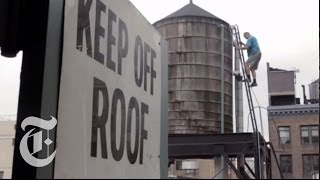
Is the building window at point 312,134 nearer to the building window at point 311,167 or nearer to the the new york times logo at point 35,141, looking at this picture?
the building window at point 311,167

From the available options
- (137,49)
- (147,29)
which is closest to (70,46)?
(137,49)

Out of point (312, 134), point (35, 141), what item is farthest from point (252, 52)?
point (35, 141)

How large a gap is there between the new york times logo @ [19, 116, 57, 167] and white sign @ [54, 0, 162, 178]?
0.08 metres

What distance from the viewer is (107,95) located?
4.19 ft

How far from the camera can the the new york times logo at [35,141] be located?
3.93 ft

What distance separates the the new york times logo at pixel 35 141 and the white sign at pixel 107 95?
78mm

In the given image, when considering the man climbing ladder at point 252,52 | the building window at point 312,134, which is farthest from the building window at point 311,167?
the man climbing ladder at point 252,52

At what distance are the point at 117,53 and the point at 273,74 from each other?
48cm

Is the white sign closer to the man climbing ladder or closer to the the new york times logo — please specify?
the the new york times logo

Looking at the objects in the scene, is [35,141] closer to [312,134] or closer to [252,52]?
[252,52]

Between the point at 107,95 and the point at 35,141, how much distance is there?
0.77ft

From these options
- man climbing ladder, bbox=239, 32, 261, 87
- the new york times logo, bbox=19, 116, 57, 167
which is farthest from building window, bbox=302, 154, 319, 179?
the new york times logo, bbox=19, 116, 57, 167

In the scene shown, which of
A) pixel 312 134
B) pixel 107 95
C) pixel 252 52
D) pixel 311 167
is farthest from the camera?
pixel 312 134

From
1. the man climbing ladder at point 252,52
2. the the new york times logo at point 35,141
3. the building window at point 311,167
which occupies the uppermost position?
the man climbing ladder at point 252,52
